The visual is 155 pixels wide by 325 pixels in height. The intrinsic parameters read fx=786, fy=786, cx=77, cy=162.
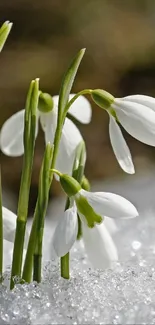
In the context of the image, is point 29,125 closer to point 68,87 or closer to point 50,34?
point 68,87

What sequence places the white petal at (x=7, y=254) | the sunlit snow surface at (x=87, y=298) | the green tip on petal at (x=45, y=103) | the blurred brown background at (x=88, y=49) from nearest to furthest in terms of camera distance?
the sunlit snow surface at (x=87, y=298)
the green tip on petal at (x=45, y=103)
the white petal at (x=7, y=254)
the blurred brown background at (x=88, y=49)

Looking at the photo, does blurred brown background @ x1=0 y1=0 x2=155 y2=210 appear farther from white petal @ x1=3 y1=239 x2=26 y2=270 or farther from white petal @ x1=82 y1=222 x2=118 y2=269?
white petal @ x1=82 y1=222 x2=118 y2=269

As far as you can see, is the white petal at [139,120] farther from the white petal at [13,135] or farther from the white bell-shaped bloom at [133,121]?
the white petal at [13,135]

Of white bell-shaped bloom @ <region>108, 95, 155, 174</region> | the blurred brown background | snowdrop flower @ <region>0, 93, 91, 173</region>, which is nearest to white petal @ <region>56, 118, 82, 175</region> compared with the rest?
snowdrop flower @ <region>0, 93, 91, 173</region>

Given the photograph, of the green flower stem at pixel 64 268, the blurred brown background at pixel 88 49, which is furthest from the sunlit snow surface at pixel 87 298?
the blurred brown background at pixel 88 49

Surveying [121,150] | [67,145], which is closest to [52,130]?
[67,145]

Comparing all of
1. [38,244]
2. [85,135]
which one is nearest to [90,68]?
[85,135]
